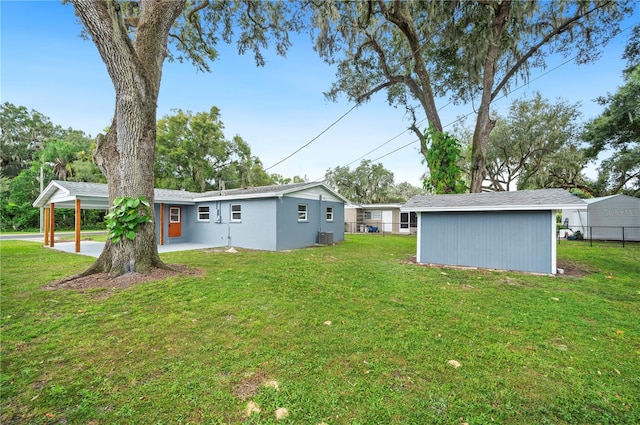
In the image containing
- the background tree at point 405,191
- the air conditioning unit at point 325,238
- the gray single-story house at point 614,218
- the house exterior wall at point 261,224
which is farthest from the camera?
the background tree at point 405,191

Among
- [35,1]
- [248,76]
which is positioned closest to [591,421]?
[35,1]

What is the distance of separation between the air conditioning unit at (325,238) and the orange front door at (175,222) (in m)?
7.62

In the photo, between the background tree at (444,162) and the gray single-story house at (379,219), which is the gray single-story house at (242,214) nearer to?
the background tree at (444,162)

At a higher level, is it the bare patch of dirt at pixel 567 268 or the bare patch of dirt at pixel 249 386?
the bare patch of dirt at pixel 249 386

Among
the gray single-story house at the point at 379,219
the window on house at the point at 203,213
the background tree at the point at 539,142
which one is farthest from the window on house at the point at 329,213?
the background tree at the point at 539,142

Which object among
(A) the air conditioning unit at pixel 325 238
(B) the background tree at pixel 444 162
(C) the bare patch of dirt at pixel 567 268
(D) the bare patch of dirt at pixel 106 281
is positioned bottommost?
(C) the bare patch of dirt at pixel 567 268

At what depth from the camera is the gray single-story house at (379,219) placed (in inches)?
867

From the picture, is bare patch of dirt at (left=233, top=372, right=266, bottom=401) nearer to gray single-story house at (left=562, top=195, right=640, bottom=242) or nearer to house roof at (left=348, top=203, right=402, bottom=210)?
gray single-story house at (left=562, top=195, right=640, bottom=242)

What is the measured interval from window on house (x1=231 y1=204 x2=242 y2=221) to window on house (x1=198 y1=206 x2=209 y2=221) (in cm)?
200

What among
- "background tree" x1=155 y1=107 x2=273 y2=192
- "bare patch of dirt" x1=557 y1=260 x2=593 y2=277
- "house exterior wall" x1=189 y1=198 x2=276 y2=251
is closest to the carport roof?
"house exterior wall" x1=189 y1=198 x2=276 y2=251

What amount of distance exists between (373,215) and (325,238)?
37.3ft

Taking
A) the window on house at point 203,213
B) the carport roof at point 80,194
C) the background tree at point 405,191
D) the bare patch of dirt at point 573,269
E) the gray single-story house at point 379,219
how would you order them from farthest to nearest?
1. the background tree at point 405,191
2. the gray single-story house at point 379,219
3. the window on house at point 203,213
4. the carport roof at point 80,194
5. the bare patch of dirt at point 573,269

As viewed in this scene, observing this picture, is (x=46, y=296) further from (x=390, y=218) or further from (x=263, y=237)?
(x=390, y=218)

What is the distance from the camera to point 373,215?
2344 centimetres
